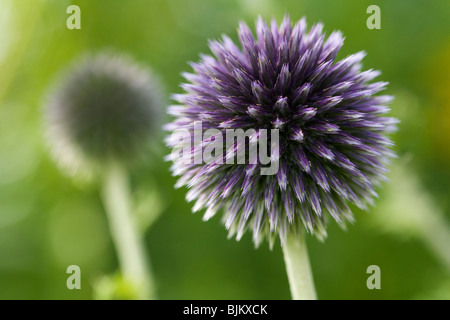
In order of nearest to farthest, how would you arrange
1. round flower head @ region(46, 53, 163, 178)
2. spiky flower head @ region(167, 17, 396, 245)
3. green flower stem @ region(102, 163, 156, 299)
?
spiky flower head @ region(167, 17, 396, 245), green flower stem @ region(102, 163, 156, 299), round flower head @ region(46, 53, 163, 178)

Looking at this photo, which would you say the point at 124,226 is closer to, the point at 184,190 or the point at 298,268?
the point at 184,190

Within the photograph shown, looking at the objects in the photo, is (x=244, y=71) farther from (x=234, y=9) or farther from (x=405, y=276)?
(x=405, y=276)

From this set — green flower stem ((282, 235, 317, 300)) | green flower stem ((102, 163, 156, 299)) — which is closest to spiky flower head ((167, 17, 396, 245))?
green flower stem ((282, 235, 317, 300))

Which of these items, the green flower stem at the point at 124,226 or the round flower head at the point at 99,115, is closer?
the green flower stem at the point at 124,226

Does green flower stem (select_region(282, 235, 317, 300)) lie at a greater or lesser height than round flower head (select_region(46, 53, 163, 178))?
lesser

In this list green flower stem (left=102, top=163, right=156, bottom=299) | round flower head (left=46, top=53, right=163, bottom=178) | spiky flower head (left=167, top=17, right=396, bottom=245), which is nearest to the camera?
spiky flower head (left=167, top=17, right=396, bottom=245)

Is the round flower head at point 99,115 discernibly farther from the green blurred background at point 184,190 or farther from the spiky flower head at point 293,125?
the spiky flower head at point 293,125

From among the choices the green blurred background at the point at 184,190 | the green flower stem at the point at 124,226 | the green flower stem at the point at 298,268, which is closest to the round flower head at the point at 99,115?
the green flower stem at the point at 124,226

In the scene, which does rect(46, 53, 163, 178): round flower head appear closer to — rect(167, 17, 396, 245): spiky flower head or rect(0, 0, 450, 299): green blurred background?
rect(0, 0, 450, 299): green blurred background
